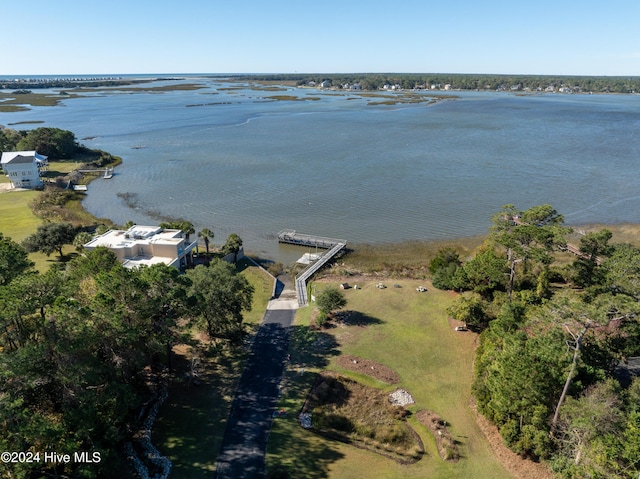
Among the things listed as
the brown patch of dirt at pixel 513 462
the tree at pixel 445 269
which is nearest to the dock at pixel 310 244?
the tree at pixel 445 269

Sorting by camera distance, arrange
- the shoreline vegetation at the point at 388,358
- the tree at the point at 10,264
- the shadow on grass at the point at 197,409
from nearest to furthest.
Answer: the shadow on grass at the point at 197,409
the shoreline vegetation at the point at 388,358
the tree at the point at 10,264

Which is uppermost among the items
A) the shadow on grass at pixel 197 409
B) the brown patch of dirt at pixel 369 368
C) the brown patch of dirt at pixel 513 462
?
the brown patch of dirt at pixel 369 368

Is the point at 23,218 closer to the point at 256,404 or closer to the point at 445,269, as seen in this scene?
the point at 256,404

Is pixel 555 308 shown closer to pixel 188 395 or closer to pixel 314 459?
pixel 314 459

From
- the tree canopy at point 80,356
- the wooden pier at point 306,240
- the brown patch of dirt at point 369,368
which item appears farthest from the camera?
the wooden pier at point 306,240

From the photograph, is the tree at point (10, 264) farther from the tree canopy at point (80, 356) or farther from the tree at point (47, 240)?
the tree at point (47, 240)

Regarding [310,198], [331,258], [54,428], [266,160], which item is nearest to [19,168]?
[266,160]

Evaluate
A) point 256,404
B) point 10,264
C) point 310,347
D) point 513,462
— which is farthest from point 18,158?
point 513,462

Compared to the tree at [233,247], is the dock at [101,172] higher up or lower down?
higher up
